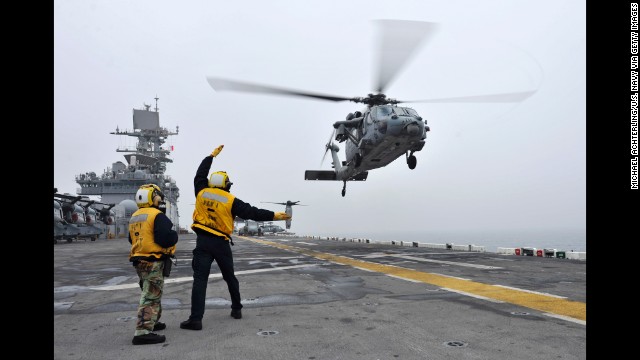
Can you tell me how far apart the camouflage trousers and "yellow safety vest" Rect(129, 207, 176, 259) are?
0.13 m

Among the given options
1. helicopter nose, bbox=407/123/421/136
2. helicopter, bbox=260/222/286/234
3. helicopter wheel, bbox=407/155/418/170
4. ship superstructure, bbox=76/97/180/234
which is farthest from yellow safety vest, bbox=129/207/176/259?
helicopter, bbox=260/222/286/234

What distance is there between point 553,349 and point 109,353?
4.37 m

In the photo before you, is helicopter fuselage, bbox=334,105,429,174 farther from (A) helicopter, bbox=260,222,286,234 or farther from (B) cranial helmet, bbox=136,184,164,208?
(A) helicopter, bbox=260,222,286,234

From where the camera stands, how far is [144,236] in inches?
189

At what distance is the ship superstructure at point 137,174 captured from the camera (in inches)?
2203

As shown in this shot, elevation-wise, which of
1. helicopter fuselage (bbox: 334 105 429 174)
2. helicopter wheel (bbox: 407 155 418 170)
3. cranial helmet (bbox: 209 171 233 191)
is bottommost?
cranial helmet (bbox: 209 171 233 191)

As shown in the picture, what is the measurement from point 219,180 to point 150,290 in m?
1.70

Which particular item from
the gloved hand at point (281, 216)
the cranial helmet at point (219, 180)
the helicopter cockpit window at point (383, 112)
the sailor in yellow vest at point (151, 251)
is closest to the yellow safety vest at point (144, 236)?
the sailor in yellow vest at point (151, 251)

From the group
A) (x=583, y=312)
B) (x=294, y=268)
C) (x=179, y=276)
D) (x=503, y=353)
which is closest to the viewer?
(x=503, y=353)

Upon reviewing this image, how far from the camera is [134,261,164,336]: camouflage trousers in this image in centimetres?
448

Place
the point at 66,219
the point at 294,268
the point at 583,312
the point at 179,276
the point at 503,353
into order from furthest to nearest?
the point at 66,219
the point at 294,268
the point at 179,276
the point at 583,312
the point at 503,353
